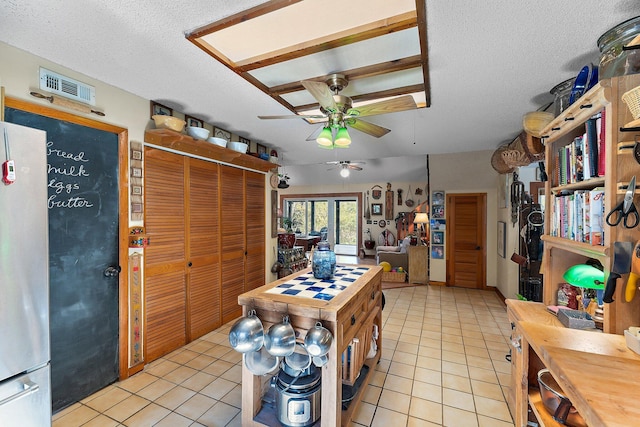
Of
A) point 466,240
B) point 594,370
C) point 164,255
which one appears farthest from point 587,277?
point 466,240

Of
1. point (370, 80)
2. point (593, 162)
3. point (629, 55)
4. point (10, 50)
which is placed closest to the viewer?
point (629, 55)

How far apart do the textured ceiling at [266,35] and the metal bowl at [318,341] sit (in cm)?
168

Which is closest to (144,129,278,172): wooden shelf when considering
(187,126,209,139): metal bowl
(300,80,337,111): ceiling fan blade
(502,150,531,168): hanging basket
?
(187,126,209,139): metal bowl

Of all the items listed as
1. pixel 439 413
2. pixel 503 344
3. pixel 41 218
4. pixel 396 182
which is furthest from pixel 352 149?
pixel 396 182

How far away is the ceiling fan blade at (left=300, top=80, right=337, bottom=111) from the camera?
5.68 ft

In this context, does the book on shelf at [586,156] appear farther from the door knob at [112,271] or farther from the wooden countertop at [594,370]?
the door knob at [112,271]

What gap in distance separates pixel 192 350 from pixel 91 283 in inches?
47.4

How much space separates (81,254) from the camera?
2.06 meters

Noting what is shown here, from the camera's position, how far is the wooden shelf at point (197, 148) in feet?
8.32

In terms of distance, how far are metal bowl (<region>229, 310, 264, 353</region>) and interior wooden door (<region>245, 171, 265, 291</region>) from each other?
2471 millimetres

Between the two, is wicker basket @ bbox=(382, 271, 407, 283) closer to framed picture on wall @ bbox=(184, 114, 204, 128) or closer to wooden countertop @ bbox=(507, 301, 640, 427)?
framed picture on wall @ bbox=(184, 114, 204, 128)

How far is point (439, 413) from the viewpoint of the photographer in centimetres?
194

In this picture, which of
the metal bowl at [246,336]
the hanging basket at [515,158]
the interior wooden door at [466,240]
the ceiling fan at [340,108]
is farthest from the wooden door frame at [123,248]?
the interior wooden door at [466,240]

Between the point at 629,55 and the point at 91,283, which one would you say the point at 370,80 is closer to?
the point at 629,55
